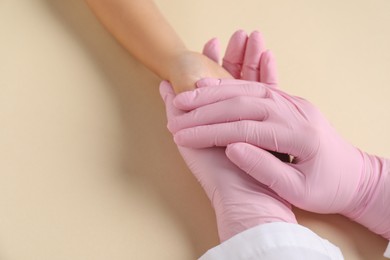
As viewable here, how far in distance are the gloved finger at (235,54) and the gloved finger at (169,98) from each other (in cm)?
18

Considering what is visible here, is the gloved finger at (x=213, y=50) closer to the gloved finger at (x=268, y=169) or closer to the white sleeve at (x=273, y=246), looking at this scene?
the gloved finger at (x=268, y=169)

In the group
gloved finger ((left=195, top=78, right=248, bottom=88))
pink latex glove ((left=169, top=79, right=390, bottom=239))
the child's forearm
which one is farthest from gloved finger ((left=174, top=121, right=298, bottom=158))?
the child's forearm

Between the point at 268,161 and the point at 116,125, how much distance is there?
34 cm

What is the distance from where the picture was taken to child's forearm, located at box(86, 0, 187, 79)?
1093mm

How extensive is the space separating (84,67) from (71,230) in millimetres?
394

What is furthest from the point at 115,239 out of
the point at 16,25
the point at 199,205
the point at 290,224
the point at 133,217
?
the point at 16,25

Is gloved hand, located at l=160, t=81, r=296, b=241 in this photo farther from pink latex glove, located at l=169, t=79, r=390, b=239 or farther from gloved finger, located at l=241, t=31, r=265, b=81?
gloved finger, located at l=241, t=31, r=265, b=81

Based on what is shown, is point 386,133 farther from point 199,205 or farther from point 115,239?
point 115,239

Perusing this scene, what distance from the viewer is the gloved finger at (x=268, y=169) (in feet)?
2.80

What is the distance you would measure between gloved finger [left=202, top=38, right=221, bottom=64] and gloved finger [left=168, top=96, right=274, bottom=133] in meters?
0.23

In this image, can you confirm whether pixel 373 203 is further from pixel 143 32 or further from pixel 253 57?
pixel 143 32

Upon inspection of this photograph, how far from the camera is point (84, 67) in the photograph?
110cm

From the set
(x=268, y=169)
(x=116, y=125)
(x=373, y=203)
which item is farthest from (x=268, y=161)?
(x=116, y=125)

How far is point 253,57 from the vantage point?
1.13m
